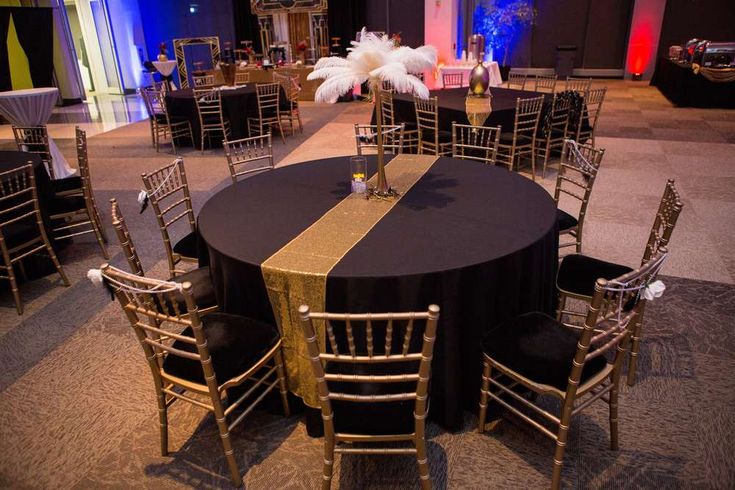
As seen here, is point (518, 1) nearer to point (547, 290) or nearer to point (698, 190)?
point (698, 190)

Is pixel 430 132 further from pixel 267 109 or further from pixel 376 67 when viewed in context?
pixel 376 67

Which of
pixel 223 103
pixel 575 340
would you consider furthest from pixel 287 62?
pixel 575 340

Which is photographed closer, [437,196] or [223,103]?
[437,196]

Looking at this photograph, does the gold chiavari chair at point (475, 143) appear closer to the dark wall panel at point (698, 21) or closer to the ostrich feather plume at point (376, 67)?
the ostrich feather plume at point (376, 67)

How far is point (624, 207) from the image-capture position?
448cm

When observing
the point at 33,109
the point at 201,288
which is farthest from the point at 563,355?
the point at 33,109

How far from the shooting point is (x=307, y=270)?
1866mm

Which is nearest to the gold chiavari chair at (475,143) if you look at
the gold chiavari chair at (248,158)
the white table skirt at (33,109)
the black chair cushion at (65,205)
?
the gold chiavari chair at (248,158)

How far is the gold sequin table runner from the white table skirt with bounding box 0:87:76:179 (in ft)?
15.4

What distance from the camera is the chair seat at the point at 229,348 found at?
1.93 metres

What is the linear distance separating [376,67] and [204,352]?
1.42m

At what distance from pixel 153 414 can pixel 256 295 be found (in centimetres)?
85

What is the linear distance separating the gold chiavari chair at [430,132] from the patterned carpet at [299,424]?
2.16 meters

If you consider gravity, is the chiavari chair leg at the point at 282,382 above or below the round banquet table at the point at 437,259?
below
